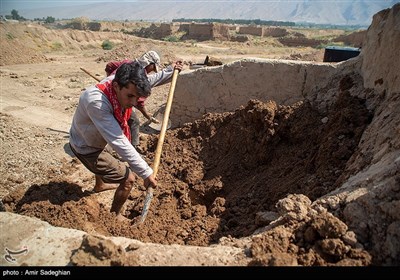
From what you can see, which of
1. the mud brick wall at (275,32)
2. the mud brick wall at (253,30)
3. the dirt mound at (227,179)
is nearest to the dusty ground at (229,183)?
the dirt mound at (227,179)

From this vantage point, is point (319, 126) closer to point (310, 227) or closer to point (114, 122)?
point (310, 227)

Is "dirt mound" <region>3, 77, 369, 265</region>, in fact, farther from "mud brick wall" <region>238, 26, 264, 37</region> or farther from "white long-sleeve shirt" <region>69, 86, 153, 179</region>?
"mud brick wall" <region>238, 26, 264, 37</region>

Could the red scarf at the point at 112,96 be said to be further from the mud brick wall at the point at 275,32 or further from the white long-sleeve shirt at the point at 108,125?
the mud brick wall at the point at 275,32

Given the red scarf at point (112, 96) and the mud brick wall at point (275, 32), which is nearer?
the red scarf at point (112, 96)

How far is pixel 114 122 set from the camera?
2.70 meters

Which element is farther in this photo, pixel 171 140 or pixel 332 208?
pixel 171 140

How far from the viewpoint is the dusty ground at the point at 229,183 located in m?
1.98

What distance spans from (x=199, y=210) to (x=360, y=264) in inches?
78.2

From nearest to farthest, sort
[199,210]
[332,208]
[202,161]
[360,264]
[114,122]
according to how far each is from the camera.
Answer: [360,264]
[332,208]
[114,122]
[199,210]
[202,161]

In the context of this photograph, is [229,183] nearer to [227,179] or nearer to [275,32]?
[227,179]

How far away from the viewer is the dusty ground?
198 centimetres

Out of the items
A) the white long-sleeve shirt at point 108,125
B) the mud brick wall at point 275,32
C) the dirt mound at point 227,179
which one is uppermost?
the mud brick wall at point 275,32
